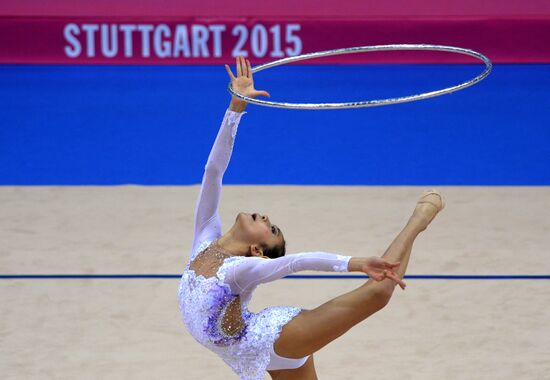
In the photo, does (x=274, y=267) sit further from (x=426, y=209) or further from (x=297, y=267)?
(x=426, y=209)

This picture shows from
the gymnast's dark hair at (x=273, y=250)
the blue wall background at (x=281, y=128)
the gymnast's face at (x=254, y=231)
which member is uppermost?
the blue wall background at (x=281, y=128)

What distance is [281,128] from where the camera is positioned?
680 cm

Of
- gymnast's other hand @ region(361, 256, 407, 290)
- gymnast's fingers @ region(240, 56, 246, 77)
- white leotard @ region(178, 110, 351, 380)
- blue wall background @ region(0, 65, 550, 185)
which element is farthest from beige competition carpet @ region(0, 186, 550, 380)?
gymnast's fingers @ region(240, 56, 246, 77)

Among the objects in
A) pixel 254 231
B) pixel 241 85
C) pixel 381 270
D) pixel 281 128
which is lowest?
pixel 381 270

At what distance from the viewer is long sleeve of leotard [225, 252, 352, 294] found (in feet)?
9.35

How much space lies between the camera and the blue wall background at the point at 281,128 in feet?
19.8

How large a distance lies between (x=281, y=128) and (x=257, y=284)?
12.4 ft

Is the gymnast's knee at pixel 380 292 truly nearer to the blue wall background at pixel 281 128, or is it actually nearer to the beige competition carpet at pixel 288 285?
the beige competition carpet at pixel 288 285

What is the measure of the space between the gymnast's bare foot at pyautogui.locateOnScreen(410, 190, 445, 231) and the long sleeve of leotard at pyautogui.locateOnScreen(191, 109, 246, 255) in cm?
64

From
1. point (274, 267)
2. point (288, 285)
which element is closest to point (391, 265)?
point (274, 267)

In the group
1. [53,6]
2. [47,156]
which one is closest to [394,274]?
[47,156]

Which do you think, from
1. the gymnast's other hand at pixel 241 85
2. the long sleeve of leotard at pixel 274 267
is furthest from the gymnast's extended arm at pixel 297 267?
the gymnast's other hand at pixel 241 85

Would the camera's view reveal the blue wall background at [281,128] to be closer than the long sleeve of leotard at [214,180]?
No

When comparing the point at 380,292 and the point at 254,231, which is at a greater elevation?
the point at 254,231
